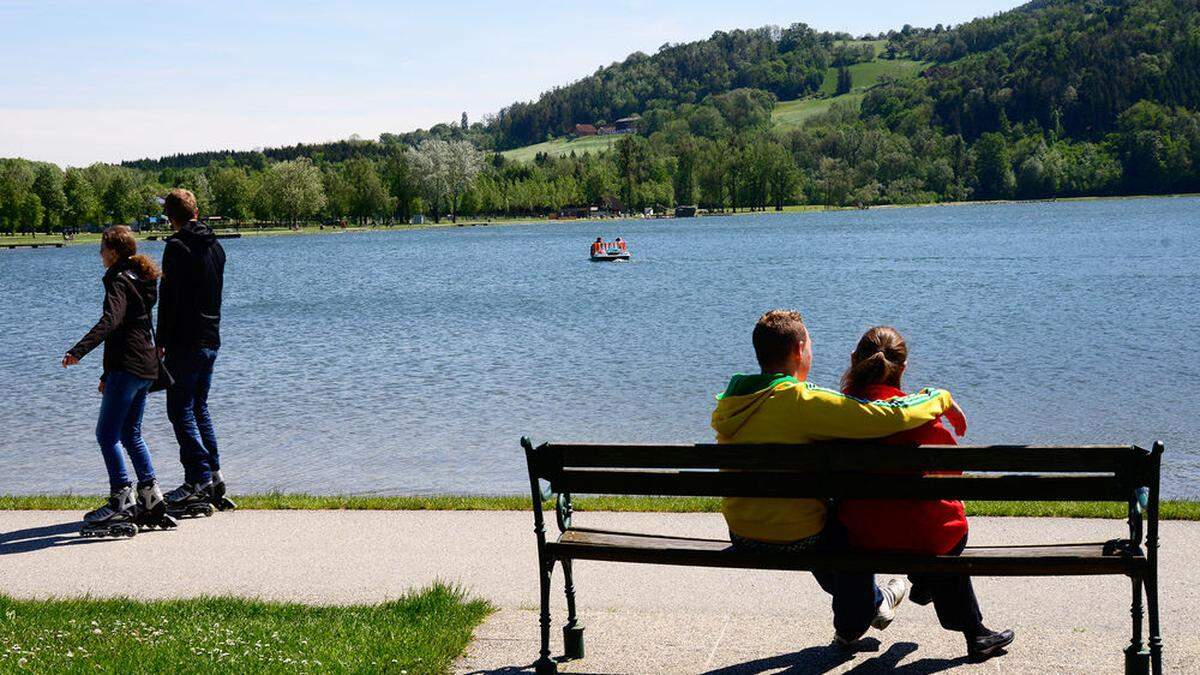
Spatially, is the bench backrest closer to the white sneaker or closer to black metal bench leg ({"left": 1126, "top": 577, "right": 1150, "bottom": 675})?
black metal bench leg ({"left": 1126, "top": 577, "right": 1150, "bottom": 675})

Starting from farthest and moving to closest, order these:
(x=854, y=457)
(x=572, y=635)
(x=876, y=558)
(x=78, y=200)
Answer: (x=78, y=200) < (x=572, y=635) < (x=876, y=558) < (x=854, y=457)

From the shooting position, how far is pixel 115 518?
923cm

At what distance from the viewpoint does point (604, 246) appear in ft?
297

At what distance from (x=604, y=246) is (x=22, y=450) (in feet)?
241

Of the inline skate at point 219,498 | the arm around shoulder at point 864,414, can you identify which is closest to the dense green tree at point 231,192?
the inline skate at point 219,498

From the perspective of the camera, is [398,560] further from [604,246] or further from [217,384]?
[604,246]

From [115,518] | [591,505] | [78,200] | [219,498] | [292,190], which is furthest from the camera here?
[292,190]

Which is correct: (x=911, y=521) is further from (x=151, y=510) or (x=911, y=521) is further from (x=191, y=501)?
(x=191, y=501)

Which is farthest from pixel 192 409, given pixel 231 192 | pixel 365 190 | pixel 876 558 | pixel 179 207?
pixel 365 190

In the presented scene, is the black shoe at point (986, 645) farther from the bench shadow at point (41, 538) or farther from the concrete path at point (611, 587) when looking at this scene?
the bench shadow at point (41, 538)

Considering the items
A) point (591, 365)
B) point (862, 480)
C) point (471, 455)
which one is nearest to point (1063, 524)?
point (862, 480)

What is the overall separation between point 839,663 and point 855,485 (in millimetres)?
1046

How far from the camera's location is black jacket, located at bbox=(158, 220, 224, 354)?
9523mm

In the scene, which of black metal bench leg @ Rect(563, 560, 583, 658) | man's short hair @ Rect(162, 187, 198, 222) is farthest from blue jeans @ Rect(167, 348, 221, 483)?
black metal bench leg @ Rect(563, 560, 583, 658)
